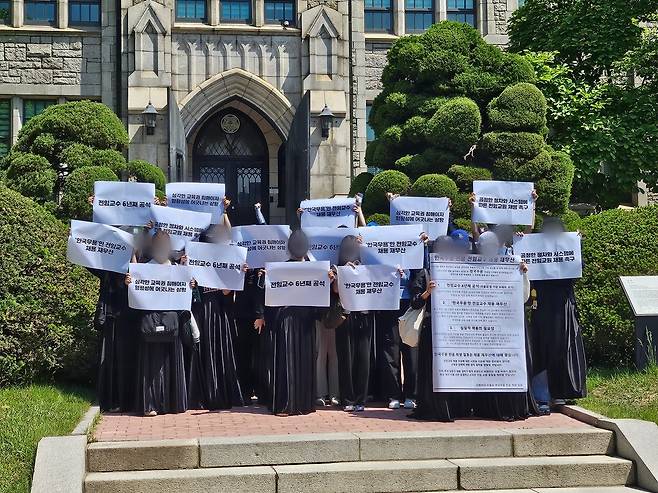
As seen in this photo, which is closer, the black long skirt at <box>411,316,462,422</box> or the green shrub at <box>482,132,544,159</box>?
the black long skirt at <box>411,316,462,422</box>

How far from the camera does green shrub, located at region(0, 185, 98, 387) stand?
31.3 feet

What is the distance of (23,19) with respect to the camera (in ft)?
64.1

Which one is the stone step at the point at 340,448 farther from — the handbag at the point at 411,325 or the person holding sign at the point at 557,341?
the person holding sign at the point at 557,341

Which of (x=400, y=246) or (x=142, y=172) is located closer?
(x=400, y=246)

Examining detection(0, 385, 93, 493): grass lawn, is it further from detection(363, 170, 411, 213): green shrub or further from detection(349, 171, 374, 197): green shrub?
detection(349, 171, 374, 197): green shrub

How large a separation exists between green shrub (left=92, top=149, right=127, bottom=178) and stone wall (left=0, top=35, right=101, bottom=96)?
22.3 feet

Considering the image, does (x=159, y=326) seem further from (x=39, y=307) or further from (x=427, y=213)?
(x=427, y=213)

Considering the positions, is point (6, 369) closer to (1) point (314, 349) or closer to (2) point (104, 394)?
(2) point (104, 394)

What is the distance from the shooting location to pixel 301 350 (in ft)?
28.8

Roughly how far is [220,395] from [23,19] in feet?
44.3

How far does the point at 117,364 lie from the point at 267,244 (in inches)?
79.0

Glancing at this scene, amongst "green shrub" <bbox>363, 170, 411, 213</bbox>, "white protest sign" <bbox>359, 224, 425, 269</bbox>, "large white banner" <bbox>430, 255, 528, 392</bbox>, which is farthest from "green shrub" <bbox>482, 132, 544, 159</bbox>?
"large white banner" <bbox>430, 255, 528, 392</bbox>

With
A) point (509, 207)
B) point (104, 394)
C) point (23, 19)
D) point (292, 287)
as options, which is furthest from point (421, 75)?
point (23, 19)

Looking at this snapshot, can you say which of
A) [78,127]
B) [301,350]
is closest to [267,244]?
[301,350]
